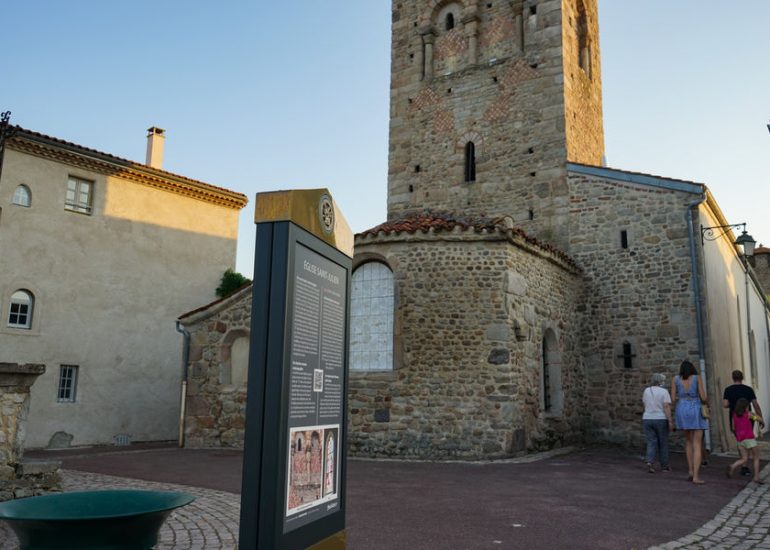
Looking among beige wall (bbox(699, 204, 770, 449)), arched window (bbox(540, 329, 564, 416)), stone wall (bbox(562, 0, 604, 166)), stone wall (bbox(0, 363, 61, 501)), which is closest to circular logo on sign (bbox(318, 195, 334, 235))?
stone wall (bbox(0, 363, 61, 501))

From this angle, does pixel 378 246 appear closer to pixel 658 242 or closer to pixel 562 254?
pixel 562 254

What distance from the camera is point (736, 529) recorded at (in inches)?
228

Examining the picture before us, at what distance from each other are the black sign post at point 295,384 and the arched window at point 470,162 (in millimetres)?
12984

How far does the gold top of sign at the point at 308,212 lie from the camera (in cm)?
353

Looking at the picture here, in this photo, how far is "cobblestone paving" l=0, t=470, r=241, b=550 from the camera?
519 cm

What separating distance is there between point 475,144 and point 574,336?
5.84 metres

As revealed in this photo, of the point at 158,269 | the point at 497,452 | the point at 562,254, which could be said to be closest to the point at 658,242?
the point at 562,254

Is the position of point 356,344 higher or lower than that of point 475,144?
lower

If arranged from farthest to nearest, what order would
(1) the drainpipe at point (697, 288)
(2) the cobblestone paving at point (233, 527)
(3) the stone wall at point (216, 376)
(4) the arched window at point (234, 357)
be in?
(4) the arched window at point (234, 357) < (3) the stone wall at point (216, 376) < (1) the drainpipe at point (697, 288) < (2) the cobblestone paving at point (233, 527)

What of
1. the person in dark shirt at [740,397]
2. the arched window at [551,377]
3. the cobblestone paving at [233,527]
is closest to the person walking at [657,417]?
the person in dark shirt at [740,397]

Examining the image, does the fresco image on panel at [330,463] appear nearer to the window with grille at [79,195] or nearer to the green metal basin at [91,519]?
the green metal basin at [91,519]

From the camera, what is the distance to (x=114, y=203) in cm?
1712

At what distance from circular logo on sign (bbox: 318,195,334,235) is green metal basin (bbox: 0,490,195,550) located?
181cm

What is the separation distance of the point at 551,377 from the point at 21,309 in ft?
41.5
